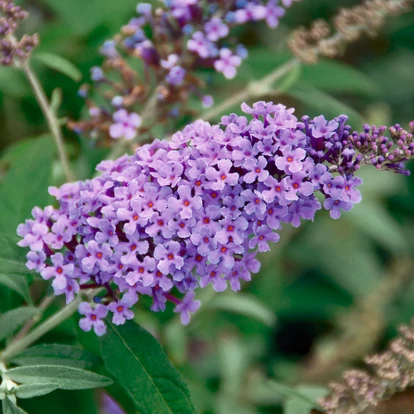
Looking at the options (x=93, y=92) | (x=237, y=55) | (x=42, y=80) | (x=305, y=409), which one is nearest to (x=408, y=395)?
(x=305, y=409)

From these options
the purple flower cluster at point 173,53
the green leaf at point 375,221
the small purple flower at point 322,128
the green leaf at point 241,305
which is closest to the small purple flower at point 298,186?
the small purple flower at point 322,128

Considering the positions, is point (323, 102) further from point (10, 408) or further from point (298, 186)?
point (10, 408)

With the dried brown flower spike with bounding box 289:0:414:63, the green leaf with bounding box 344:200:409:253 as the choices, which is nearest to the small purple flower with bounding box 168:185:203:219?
the dried brown flower spike with bounding box 289:0:414:63

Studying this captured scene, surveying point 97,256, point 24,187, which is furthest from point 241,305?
point 97,256

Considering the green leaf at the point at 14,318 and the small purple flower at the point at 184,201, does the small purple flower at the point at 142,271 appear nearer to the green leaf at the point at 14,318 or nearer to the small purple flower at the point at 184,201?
the small purple flower at the point at 184,201

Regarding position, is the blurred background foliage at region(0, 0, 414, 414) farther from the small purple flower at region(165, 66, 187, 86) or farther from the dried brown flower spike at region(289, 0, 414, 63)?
the small purple flower at region(165, 66, 187, 86)
